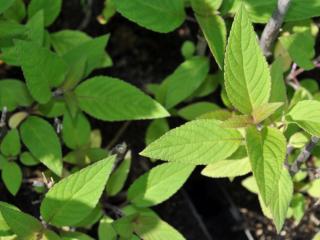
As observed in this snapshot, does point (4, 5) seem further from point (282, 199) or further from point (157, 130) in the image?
point (282, 199)

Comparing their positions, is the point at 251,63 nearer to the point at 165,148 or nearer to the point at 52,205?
the point at 165,148

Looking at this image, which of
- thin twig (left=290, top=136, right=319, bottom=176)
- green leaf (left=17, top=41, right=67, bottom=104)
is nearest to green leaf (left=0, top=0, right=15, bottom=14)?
green leaf (left=17, top=41, right=67, bottom=104)

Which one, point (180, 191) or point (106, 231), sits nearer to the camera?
point (106, 231)

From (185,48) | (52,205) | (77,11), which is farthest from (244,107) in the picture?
Result: (77,11)

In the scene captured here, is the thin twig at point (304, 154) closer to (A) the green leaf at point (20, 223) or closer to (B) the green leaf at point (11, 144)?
(A) the green leaf at point (20, 223)

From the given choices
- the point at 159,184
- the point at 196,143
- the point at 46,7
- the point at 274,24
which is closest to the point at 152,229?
the point at 159,184
